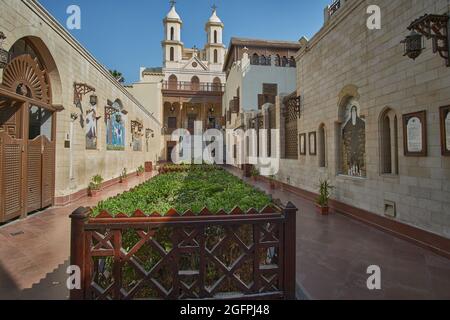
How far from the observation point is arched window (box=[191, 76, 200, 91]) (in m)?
31.6

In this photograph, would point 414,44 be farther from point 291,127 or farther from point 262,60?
point 262,60

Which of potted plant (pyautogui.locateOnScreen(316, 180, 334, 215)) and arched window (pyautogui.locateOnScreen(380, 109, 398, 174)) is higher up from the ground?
arched window (pyautogui.locateOnScreen(380, 109, 398, 174))

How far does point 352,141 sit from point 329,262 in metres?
4.09

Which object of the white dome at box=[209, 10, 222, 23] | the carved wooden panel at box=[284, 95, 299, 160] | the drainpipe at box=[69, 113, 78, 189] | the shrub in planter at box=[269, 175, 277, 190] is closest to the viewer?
the drainpipe at box=[69, 113, 78, 189]

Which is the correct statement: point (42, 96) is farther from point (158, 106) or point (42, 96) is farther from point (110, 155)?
point (158, 106)

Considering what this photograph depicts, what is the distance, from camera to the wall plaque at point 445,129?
4.02 m

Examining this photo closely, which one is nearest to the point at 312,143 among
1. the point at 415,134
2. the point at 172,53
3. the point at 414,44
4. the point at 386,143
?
the point at 386,143

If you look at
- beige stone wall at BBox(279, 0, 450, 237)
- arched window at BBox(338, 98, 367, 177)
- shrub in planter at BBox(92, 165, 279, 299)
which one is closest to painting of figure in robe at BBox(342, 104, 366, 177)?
arched window at BBox(338, 98, 367, 177)

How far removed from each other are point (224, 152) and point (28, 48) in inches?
933

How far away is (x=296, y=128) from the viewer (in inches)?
416

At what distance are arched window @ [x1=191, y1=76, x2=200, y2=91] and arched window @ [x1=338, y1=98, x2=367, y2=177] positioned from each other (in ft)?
86.4

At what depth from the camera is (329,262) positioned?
3.85 meters

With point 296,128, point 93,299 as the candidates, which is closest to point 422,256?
point 93,299

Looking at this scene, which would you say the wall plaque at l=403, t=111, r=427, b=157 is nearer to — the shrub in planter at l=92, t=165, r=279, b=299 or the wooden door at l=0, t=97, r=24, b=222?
the shrub in planter at l=92, t=165, r=279, b=299
